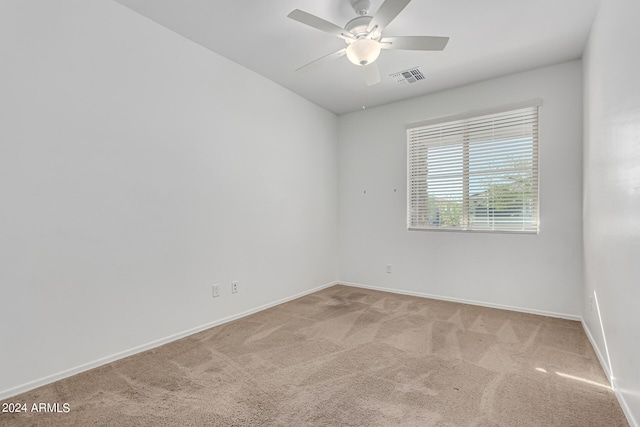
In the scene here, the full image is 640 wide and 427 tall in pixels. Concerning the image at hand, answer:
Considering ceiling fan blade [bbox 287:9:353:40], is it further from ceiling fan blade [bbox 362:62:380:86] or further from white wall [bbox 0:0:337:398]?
white wall [bbox 0:0:337:398]

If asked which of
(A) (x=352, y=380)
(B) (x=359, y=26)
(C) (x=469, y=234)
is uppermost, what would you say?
(B) (x=359, y=26)

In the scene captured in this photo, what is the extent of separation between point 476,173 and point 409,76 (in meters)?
1.41

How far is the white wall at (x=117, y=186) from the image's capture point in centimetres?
188

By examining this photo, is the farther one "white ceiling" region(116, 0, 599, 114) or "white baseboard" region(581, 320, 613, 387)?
"white ceiling" region(116, 0, 599, 114)

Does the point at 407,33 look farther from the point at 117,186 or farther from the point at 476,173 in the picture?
the point at 117,186

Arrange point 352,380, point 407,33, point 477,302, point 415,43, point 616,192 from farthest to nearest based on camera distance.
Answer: point 477,302 → point 407,33 → point 415,43 → point 352,380 → point 616,192

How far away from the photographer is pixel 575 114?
311cm

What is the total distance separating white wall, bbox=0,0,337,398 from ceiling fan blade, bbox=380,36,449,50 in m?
1.73

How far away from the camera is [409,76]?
348 cm

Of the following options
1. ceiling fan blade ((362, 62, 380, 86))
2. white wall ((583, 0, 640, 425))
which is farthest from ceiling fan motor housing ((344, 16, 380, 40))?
white wall ((583, 0, 640, 425))

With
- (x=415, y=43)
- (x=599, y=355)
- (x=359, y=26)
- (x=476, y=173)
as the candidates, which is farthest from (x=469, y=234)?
(x=359, y=26)

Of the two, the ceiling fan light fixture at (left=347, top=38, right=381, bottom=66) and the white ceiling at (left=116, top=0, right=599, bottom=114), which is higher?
the white ceiling at (left=116, top=0, right=599, bottom=114)

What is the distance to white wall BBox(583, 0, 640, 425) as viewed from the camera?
150 centimetres

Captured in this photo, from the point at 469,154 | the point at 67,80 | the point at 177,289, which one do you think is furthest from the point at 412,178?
the point at 67,80
